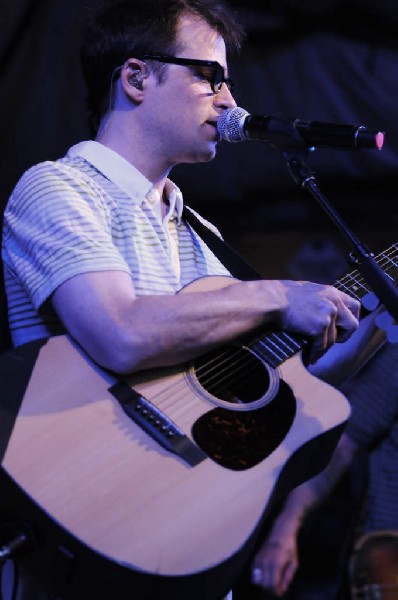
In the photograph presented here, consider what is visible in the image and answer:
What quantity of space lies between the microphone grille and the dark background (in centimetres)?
60

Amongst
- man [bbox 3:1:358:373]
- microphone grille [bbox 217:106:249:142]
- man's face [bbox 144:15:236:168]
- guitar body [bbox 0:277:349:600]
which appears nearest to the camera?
guitar body [bbox 0:277:349:600]

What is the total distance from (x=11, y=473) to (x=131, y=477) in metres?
0.21

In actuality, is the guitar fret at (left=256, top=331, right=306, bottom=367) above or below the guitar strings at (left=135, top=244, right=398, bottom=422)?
above

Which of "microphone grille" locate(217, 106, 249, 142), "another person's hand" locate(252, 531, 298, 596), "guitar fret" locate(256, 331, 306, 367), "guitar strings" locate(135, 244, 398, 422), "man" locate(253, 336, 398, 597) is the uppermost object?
"microphone grille" locate(217, 106, 249, 142)

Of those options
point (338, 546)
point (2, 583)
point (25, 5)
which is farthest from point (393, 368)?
point (25, 5)

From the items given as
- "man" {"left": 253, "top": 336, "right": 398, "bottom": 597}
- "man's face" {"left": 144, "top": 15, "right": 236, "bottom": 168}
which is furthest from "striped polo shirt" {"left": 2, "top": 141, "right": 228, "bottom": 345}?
"man" {"left": 253, "top": 336, "right": 398, "bottom": 597}

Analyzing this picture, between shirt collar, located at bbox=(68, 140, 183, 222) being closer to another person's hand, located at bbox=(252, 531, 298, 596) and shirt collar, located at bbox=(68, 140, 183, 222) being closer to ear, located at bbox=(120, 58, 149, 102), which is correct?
ear, located at bbox=(120, 58, 149, 102)

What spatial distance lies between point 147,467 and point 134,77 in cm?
110

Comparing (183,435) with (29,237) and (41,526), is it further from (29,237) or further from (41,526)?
(29,237)

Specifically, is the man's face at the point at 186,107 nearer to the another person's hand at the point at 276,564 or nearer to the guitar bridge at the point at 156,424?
the guitar bridge at the point at 156,424

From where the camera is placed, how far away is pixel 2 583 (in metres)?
1.49

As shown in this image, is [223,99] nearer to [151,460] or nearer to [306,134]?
[306,134]

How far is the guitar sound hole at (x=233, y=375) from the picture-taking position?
1503mm

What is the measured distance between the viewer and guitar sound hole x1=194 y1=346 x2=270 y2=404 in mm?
1503
